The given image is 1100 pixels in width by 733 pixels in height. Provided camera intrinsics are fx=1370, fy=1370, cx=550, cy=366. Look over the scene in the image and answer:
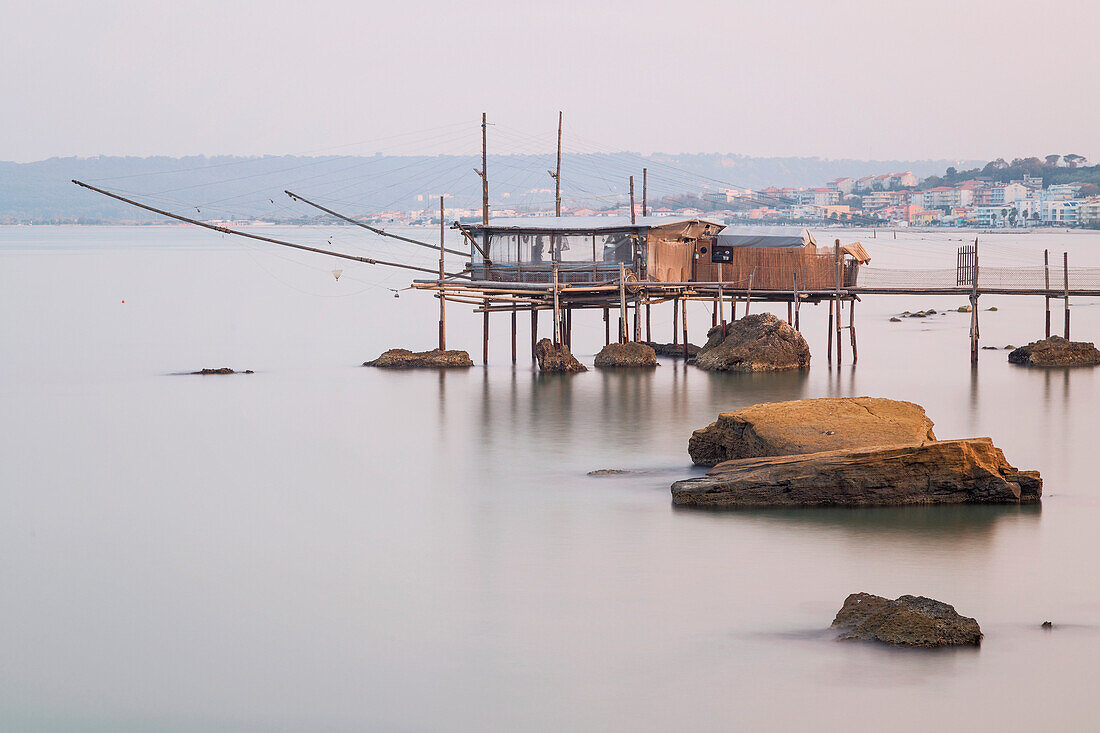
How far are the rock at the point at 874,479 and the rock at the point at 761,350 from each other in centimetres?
2066

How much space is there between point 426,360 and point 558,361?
4965 mm

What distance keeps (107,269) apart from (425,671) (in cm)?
12722

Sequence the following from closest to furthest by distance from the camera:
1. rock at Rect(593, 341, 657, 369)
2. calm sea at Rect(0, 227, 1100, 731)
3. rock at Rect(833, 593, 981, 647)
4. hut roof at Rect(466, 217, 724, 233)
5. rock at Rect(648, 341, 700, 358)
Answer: calm sea at Rect(0, 227, 1100, 731), rock at Rect(833, 593, 981, 647), hut roof at Rect(466, 217, 724, 233), rock at Rect(593, 341, 657, 369), rock at Rect(648, 341, 700, 358)

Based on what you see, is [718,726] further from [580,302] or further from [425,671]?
[580,302]

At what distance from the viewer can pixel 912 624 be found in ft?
51.3

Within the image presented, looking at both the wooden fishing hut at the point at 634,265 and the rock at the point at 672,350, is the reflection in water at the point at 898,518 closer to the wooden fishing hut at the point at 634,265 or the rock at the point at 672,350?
the wooden fishing hut at the point at 634,265

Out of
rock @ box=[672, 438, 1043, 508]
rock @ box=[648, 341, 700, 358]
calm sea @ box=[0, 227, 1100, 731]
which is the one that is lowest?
calm sea @ box=[0, 227, 1100, 731]

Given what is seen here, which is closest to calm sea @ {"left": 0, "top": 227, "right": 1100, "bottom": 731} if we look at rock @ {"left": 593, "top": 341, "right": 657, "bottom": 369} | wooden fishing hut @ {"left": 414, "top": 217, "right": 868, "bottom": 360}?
rock @ {"left": 593, "top": 341, "right": 657, "bottom": 369}

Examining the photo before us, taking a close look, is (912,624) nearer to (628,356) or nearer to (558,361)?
(558,361)

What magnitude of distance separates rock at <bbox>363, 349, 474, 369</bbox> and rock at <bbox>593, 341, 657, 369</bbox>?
4772 mm

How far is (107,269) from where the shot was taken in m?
135

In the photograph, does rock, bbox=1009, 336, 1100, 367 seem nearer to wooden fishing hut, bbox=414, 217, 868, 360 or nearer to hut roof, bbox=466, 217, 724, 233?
wooden fishing hut, bbox=414, 217, 868, 360

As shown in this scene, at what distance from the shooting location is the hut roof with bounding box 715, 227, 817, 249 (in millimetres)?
45919

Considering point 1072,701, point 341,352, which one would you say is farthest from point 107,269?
point 1072,701
